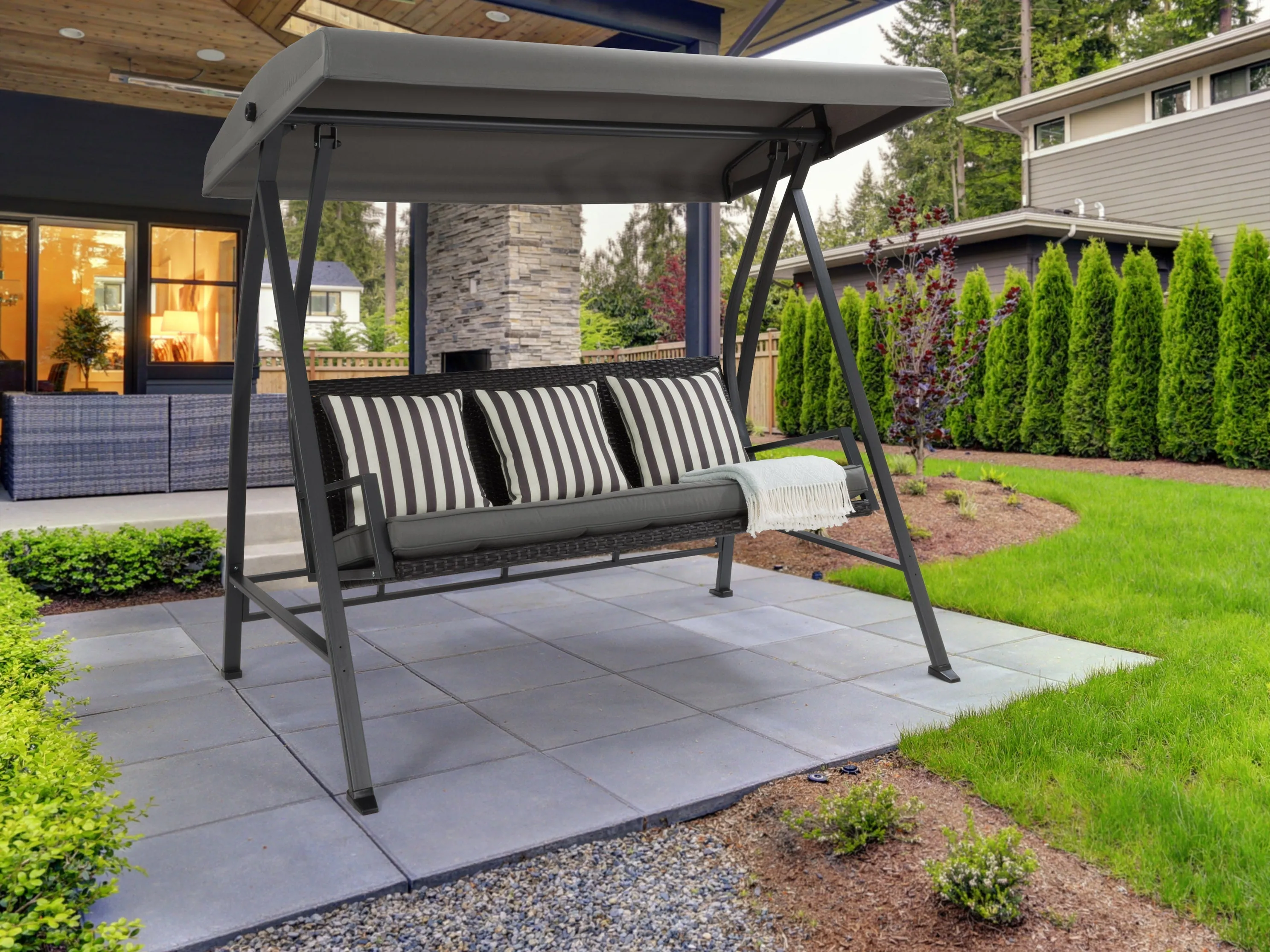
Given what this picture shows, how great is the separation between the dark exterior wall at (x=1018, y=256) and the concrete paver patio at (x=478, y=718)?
9.92 metres

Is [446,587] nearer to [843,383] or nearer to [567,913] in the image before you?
[567,913]

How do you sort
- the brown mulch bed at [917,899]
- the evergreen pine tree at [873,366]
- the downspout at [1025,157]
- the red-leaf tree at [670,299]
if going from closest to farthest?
the brown mulch bed at [917,899], the evergreen pine tree at [873,366], the downspout at [1025,157], the red-leaf tree at [670,299]

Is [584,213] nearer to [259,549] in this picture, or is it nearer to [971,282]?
[971,282]

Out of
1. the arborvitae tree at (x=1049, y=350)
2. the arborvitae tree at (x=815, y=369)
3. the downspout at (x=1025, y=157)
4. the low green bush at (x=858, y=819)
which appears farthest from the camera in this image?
the downspout at (x=1025, y=157)

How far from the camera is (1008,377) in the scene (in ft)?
33.4

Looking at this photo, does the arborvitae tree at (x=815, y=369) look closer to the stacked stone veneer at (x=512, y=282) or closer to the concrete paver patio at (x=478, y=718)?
the stacked stone veneer at (x=512, y=282)

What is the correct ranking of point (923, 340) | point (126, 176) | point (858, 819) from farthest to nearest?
point (126, 176) < point (923, 340) < point (858, 819)

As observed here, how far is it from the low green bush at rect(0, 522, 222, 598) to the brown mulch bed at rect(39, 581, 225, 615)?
3 cm

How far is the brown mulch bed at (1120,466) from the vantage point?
25.1ft

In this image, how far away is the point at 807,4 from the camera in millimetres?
6172

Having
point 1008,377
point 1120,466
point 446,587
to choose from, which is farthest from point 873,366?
point 446,587

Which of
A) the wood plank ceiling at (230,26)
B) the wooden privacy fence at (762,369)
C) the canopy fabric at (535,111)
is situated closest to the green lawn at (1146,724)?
the canopy fabric at (535,111)

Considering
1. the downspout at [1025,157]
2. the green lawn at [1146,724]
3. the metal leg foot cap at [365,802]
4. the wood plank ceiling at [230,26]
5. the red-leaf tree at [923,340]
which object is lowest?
the metal leg foot cap at [365,802]

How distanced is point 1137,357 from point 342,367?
382 inches
